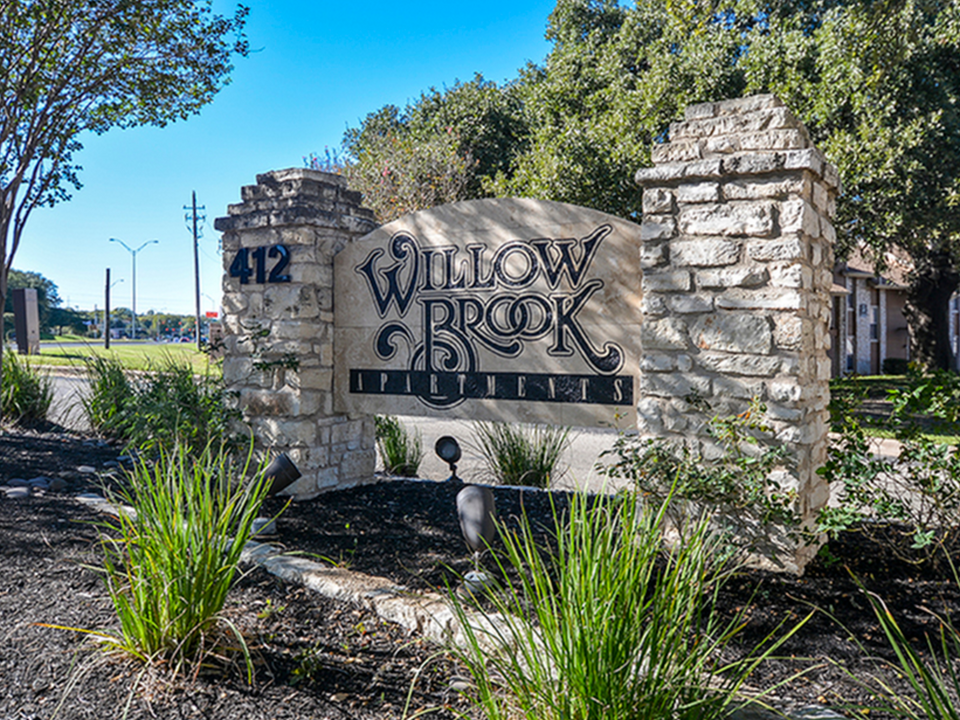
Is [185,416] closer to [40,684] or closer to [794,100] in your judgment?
[40,684]

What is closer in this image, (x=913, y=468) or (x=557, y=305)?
(x=913, y=468)

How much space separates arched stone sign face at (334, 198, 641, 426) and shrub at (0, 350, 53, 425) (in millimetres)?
5620

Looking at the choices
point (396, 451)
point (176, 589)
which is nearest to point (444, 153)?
point (396, 451)

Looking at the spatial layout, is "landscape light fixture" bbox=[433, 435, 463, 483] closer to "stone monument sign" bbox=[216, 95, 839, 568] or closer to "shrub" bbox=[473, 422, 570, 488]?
"shrub" bbox=[473, 422, 570, 488]

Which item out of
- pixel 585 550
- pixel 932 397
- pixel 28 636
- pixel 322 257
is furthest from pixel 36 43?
pixel 932 397

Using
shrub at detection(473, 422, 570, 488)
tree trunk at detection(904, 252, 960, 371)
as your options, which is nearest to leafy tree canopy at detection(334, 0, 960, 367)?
tree trunk at detection(904, 252, 960, 371)

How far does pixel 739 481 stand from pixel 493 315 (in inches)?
77.7

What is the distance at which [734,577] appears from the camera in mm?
3561

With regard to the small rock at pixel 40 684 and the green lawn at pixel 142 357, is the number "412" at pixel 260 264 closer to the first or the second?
the green lawn at pixel 142 357

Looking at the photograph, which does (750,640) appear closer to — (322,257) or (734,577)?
(734,577)

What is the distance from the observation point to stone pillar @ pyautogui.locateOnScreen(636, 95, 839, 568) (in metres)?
3.59

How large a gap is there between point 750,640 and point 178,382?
535 cm

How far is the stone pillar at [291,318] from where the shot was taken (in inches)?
205

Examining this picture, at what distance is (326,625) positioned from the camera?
288 cm
